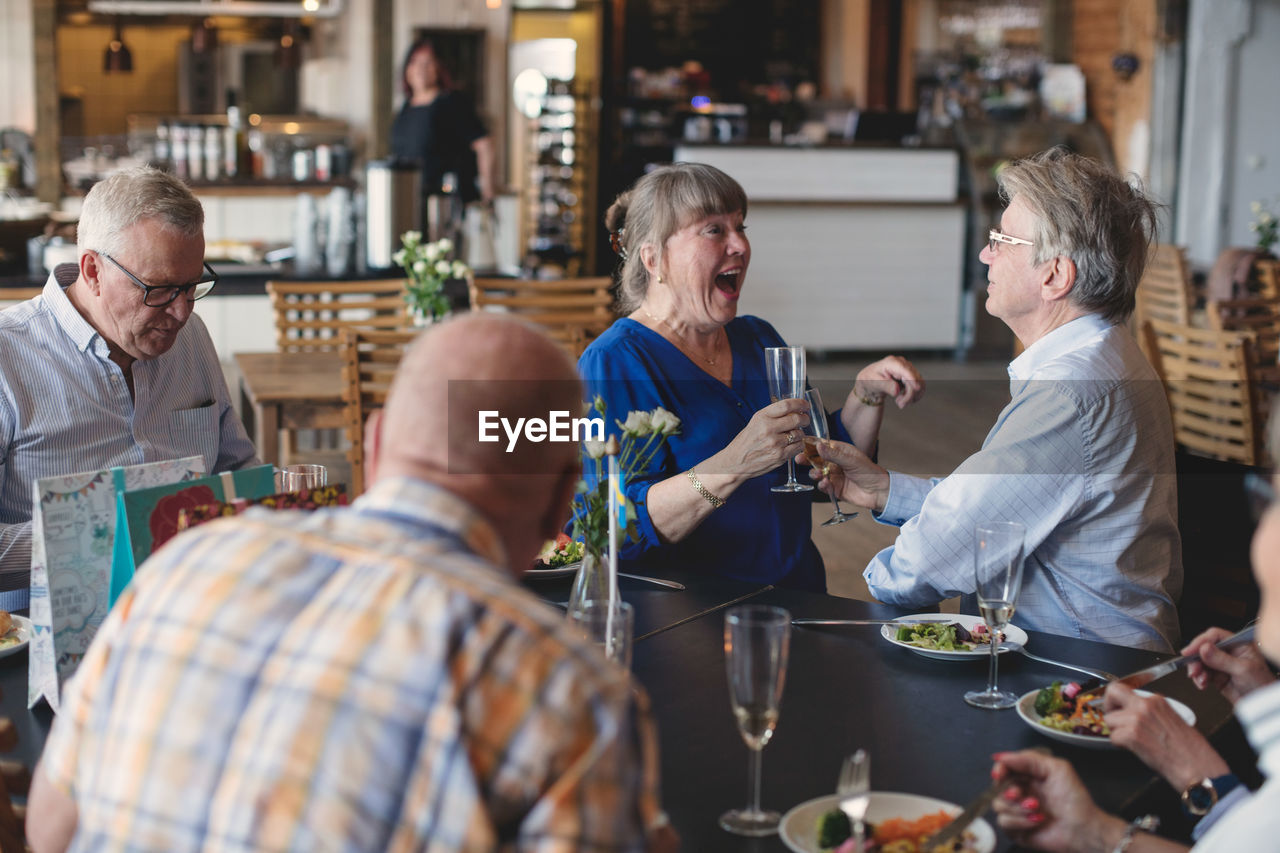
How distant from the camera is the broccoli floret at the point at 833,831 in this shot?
1.23 meters

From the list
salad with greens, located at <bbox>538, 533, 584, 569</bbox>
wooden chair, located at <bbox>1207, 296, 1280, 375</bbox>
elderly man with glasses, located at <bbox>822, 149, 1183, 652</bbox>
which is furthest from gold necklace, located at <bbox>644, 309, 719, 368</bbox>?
wooden chair, located at <bbox>1207, 296, 1280, 375</bbox>

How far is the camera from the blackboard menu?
1188 cm

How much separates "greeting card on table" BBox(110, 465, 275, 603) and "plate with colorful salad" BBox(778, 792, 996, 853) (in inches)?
30.0

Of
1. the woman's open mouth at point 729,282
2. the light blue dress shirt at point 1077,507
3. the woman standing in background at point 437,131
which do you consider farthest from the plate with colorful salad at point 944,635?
the woman standing in background at point 437,131

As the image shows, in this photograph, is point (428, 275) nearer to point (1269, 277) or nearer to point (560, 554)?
point (560, 554)

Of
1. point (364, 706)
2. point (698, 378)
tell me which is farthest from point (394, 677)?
point (698, 378)

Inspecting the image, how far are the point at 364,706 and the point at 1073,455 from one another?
1408mm

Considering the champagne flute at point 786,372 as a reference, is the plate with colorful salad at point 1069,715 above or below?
below

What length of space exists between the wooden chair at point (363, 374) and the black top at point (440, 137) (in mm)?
3685

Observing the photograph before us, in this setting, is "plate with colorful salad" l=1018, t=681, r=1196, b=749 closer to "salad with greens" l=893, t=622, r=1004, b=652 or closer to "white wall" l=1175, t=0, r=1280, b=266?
"salad with greens" l=893, t=622, r=1004, b=652

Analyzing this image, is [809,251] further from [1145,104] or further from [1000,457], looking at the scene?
[1000,457]

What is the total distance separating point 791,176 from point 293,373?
5104mm
